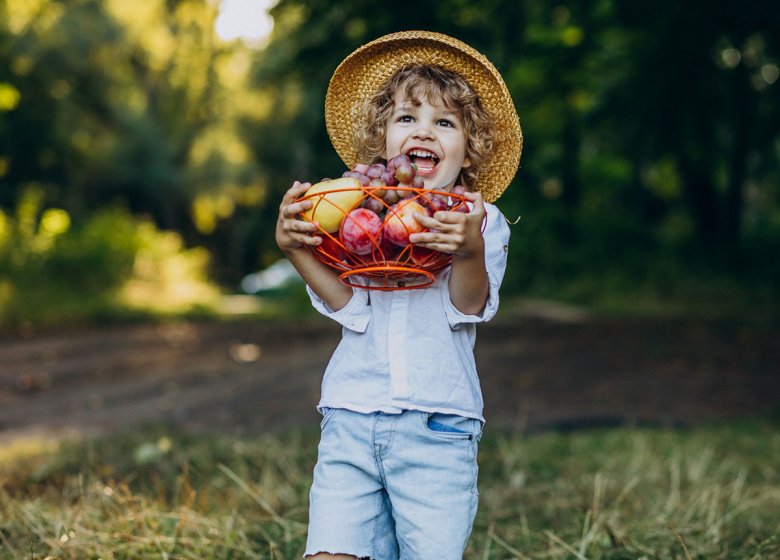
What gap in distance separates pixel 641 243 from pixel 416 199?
14936 mm

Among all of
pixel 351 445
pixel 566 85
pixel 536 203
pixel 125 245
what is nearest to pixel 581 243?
pixel 536 203

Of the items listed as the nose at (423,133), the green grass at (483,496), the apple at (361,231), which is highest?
the nose at (423,133)

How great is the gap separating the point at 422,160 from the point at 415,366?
1.88ft

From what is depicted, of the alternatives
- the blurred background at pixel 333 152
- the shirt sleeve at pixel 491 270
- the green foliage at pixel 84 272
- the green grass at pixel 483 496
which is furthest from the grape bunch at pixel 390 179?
the green foliage at pixel 84 272

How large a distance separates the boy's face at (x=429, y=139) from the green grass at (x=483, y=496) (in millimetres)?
1341

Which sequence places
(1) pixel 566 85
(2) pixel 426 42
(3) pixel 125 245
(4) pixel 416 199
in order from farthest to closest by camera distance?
(3) pixel 125 245, (1) pixel 566 85, (2) pixel 426 42, (4) pixel 416 199

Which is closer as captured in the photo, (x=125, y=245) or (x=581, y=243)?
(x=125, y=245)

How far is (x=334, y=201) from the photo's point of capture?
85.0 inches

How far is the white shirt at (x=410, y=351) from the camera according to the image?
7.50ft

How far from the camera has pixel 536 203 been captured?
645 inches

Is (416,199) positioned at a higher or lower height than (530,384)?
higher

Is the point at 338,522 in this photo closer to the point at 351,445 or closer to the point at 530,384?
the point at 351,445

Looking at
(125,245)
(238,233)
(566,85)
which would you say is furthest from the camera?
(238,233)

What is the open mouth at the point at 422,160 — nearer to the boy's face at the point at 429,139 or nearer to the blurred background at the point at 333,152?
the boy's face at the point at 429,139
